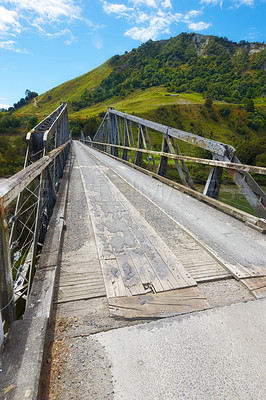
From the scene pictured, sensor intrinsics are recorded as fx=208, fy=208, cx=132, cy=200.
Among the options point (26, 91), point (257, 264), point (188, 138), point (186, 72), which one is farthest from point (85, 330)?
point (26, 91)

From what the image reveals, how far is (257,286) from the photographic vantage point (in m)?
2.40

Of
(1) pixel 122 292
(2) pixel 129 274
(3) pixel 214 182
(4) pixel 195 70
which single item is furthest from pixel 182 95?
(1) pixel 122 292

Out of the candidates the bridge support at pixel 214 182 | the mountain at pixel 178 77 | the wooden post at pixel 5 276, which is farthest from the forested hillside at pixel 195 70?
the wooden post at pixel 5 276

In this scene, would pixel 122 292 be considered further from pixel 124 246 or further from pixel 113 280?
pixel 124 246

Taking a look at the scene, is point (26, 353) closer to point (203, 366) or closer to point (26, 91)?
point (203, 366)

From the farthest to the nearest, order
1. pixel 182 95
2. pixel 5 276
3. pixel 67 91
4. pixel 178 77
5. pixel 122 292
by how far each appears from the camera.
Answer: pixel 67 91 → pixel 178 77 → pixel 182 95 → pixel 122 292 → pixel 5 276

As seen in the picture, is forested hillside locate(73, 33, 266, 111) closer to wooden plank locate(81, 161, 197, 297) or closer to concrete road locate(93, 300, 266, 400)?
wooden plank locate(81, 161, 197, 297)

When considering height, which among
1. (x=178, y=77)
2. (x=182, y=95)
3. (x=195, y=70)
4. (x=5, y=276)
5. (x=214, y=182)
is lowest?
(x=5, y=276)

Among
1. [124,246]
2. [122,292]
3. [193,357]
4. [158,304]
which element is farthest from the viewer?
[124,246]

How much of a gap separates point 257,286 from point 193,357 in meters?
1.28

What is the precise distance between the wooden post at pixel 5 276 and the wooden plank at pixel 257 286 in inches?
93.7

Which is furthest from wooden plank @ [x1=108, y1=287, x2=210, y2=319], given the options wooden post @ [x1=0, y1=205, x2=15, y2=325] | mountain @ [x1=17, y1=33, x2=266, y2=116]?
mountain @ [x1=17, y1=33, x2=266, y2=116]

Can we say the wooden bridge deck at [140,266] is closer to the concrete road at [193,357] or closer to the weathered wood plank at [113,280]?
the weathered wood plank at [113,280]

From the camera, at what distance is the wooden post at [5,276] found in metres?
1.36
